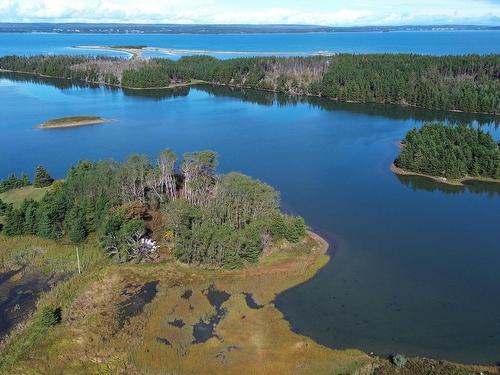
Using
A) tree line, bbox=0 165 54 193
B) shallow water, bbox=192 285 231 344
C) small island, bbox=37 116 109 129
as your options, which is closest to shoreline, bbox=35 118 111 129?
small island, bbox=37 116 109 129

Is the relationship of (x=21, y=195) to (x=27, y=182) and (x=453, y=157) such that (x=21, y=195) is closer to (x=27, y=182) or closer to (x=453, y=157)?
(x=27, y=182)

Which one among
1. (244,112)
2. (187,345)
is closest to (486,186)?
(187,345)

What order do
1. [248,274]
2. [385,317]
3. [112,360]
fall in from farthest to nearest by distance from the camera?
[248,274], [385,317], [112,360]

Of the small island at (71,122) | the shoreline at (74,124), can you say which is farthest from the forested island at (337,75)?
the shoreline at (74,124)

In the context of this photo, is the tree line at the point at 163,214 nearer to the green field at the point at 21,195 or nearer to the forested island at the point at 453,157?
the green field at the point at 21,195

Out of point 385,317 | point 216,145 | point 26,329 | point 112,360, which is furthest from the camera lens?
point 216,145

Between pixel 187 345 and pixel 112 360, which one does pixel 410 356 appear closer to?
pixel 187 345

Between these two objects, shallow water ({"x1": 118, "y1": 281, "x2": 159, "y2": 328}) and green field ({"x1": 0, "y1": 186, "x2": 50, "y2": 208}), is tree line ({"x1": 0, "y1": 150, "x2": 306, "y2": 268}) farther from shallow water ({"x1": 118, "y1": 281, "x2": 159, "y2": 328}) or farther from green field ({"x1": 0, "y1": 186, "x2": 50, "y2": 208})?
shallow water ({"x1": 118, "y1": 281, "x2": 159, "y2": 328})
